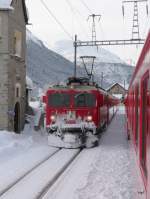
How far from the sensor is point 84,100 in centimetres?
1966

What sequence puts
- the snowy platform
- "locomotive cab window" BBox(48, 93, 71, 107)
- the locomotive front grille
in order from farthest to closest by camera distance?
"locomotive cab window" BBox(48, 93, 71, 107)
the locomotive front grille
the snowy platform

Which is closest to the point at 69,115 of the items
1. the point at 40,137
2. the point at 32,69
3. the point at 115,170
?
the point at 40,137

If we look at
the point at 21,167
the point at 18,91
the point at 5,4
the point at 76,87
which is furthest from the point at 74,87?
the point at 21,167

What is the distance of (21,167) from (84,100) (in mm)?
6748

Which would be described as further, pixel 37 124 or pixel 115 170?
pixel 37 124

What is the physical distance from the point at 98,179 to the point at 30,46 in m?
168

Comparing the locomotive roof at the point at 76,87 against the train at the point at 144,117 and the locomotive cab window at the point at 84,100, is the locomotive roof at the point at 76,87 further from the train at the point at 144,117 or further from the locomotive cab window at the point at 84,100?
the train at the point at 144,117

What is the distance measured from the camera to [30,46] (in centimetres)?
17688

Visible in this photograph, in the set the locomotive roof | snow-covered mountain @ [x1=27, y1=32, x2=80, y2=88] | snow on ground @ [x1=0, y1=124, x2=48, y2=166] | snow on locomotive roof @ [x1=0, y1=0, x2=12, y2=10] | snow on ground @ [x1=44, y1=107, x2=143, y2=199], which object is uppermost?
snow-covered mountain @ [x1=27, y1=32, x2=80, y2=88]

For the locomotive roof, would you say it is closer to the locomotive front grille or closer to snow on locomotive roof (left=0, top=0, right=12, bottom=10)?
the locomotive front grille

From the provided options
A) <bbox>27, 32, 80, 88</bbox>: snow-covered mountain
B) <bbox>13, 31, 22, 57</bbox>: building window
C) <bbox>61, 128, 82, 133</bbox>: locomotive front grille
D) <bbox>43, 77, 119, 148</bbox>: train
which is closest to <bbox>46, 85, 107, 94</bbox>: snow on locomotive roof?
<bbox>43, 77, 119, 148</bbox>: train

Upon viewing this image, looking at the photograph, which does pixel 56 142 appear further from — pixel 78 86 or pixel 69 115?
pixel 78 86

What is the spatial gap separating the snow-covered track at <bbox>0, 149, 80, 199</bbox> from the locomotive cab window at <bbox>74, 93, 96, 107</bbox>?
3445mm

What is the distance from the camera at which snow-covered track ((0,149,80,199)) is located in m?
9.91
